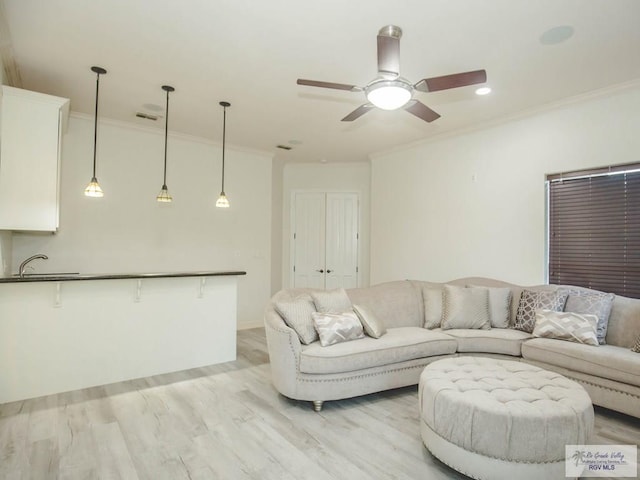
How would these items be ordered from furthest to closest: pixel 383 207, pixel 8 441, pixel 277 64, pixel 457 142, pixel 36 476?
pixel 383 207 → pixel 457 142 → pixel 277 64 → pixel 8 441 → pixel 36 476

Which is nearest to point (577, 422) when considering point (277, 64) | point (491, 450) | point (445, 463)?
point (491, 450)

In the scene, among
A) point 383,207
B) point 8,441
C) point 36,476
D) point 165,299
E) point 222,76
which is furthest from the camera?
point 383,207

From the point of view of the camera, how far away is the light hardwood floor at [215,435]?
2172 millimetres

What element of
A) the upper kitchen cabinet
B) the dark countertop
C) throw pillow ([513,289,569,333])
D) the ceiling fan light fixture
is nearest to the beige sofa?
throw pillow ([513,289,569,333])

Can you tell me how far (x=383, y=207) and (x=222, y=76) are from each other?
11.2 feet

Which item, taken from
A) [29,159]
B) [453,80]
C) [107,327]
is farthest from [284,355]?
[29,159]

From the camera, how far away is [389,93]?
2.42 meters

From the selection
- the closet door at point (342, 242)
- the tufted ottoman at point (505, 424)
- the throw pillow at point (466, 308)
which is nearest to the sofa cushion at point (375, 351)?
the throw pillow at point (466, 308)

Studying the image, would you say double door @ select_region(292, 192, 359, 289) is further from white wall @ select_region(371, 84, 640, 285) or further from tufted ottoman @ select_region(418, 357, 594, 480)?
tufted ottoman @ select_region(418, 357, 594, 480)

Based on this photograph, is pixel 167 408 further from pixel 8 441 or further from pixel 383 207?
pixel 383 207

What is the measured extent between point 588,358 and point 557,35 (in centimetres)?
255

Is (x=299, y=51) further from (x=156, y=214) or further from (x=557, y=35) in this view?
(x=156, y=214)

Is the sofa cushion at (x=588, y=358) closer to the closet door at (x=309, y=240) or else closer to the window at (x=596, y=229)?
the window at (x=596, y=229)

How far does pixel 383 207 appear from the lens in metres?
6.07
